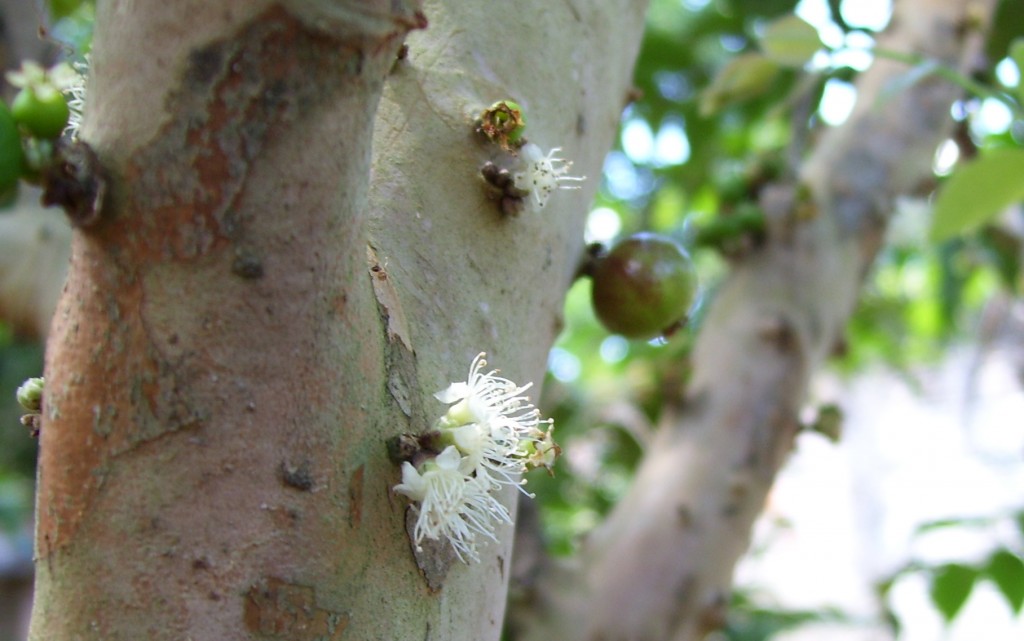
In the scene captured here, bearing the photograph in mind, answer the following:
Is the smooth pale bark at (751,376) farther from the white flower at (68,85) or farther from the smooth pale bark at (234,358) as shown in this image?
the white flower at (68,85)

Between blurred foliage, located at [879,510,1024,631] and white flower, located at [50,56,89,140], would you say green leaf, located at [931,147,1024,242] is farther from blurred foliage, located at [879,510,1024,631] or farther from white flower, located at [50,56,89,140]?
white flower, located at [50,56,89,140]

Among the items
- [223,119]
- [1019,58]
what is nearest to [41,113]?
[223,119]

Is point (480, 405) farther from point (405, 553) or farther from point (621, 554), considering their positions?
point (621, 554)

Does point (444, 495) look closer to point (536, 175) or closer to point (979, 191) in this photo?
point (536, 175)

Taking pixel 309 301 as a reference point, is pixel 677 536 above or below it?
above

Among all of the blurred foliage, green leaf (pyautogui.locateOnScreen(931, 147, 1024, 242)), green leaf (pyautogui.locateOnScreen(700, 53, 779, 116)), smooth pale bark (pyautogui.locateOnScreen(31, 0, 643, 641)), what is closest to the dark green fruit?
smooth pale bark (pyautogui.locateOnScreen(31, 0, 643, 641))

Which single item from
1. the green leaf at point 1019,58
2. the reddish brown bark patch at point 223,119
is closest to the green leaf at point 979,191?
the green leaf at point 1019,58

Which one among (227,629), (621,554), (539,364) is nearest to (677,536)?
(621,554)
